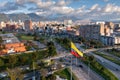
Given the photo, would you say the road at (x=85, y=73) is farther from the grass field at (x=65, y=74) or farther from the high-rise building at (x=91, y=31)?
the high-rise building at (x=91, y=31)

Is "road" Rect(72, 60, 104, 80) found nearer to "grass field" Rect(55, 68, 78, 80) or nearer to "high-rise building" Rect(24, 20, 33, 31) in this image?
"grass field" Rect(55, 68, 78, 80)

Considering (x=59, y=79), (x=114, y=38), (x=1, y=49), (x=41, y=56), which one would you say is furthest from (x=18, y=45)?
(x=114, y=38)

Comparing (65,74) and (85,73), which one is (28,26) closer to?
(65,74)

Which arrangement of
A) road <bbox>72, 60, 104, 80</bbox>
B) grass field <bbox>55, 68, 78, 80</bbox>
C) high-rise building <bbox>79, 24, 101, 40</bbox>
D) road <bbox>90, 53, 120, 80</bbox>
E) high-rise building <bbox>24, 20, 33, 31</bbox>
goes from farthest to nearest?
high-rise building <bbox>24, 20, 33, 31</bbox>, high-rise building <bbox>79, 24, 101, 40</bbox>, road <bbox>90, 53, 120, 80</bbox>, road <bbox>72, 60, 104, 80</bbox>, grass field <bbox>55, 68, 78, 80</bbox>

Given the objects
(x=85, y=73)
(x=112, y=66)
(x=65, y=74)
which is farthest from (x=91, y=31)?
(x=65, y=74)

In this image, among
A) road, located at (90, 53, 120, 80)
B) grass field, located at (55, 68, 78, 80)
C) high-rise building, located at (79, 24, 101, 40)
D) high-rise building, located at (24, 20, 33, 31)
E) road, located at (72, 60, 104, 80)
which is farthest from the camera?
high-rise building, located at (24, 20, 33, 31)

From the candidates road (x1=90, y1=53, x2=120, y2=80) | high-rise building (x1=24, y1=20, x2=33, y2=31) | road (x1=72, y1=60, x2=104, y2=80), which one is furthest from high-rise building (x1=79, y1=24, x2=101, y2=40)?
road (x1=72, y1=60, x2=104, y2=80)

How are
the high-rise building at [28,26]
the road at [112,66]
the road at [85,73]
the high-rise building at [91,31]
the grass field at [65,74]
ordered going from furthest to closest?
the high-rise building at [28,26], the high-rise building at [91,31], the road at [112,66], the road at [85,73], the grass field at [65,74]

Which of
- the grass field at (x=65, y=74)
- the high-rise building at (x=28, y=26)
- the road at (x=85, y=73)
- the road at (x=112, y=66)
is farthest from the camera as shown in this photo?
the high-rise building at (x=28, y=26)

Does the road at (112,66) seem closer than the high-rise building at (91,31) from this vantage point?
Yes

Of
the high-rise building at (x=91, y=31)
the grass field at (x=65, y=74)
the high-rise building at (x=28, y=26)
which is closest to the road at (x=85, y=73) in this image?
the grass field at (x=65, y=74)

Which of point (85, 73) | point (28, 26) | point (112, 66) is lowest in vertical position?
point (112, 66)

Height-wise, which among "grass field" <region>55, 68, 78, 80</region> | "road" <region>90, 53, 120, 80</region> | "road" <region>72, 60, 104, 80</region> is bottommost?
"road" <region>90, 53, 120, 80</region>
